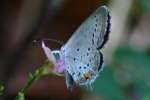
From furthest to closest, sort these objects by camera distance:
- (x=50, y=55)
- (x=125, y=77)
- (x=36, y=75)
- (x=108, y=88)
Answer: (x=125, y=77)
(x=108, y=88)
(x=50, y=55)
(x=36, y=75)

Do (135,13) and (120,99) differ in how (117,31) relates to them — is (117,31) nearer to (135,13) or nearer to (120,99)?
(135,13)

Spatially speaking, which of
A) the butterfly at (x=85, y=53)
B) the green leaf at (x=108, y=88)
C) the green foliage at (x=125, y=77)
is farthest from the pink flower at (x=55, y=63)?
the green leaf at (x=108, y=88)

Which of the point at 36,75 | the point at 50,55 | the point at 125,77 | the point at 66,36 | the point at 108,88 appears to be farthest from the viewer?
the point at 66,36

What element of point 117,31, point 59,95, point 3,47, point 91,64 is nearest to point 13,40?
point 3,47

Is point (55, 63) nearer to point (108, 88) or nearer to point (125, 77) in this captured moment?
point (108, 88)

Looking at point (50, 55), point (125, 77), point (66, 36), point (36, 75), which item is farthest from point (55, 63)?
point (66, 36)

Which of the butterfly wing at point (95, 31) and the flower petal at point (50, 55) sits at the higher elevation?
the butterfly wing at point (95, 31)

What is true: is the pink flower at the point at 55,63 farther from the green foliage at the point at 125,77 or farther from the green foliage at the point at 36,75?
the green foliage at the point at 125,77
